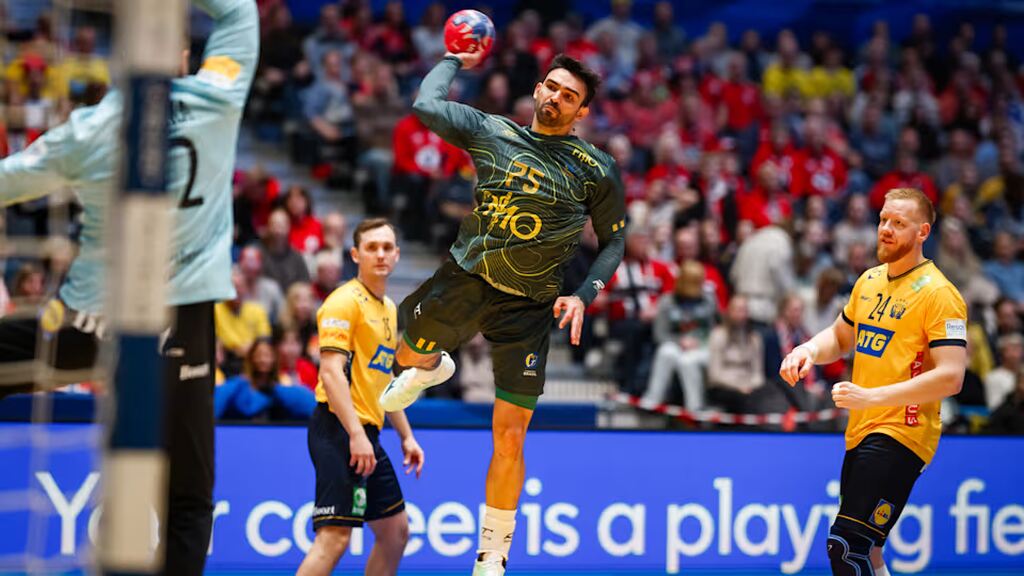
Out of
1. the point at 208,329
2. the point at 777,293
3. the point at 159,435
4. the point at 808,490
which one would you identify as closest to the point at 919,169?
the point at 777,293

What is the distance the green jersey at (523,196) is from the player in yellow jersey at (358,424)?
57 cm

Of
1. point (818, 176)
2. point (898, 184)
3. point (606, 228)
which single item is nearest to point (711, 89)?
point (818, 176)

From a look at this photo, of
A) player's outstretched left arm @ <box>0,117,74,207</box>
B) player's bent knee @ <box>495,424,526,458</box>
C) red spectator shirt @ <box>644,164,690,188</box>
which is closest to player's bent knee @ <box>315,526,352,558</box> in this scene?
player's bent knee @ <box>495,424,526,458</box>

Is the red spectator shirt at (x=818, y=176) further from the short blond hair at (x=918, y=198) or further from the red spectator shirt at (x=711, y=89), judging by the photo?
the short blond hair at (x=918, y=198)

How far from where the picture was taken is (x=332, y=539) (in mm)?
5938

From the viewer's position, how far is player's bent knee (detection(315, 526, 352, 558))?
233 inches

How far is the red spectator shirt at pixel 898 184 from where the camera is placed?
49.1ft

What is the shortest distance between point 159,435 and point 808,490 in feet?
21.9

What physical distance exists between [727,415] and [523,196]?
5.26 m

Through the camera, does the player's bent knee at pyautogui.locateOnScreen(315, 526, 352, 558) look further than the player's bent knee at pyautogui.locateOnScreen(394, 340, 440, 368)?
No

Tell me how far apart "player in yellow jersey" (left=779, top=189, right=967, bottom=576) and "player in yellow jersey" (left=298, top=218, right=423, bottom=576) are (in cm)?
201

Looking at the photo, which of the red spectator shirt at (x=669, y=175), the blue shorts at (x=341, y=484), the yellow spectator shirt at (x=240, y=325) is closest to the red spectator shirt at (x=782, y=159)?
the red spectator shirt at (x=669, y=175)

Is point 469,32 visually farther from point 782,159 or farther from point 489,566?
point 782,159

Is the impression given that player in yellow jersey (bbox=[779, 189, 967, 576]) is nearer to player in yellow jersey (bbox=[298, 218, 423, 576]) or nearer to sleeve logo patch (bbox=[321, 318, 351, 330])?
player in yellow jersey (bbox=[298, 218, 423, 576])
